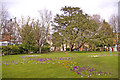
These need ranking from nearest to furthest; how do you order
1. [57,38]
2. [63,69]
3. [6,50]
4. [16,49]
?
[63,69]
[6,50]
[16,49]
[57,38]

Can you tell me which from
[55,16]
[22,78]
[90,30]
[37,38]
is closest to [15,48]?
[37,38]

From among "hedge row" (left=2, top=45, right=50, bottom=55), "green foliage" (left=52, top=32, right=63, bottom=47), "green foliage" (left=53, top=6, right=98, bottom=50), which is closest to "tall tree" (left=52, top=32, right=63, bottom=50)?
"green foliage" (left=52, top=32, right=63, bottom=47)

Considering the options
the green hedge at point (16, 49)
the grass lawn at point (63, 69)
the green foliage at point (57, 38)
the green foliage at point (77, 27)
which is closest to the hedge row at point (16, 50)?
the green hedge at point (16, 49)

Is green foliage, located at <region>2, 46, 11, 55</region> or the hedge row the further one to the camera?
the hedge row

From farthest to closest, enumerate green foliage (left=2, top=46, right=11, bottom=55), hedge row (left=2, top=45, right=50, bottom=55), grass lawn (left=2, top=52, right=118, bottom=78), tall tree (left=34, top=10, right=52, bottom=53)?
tall tree (left=34, top=10, right=52, bottom=53) → hedge row (left=2, top=45, right=50, bottom=55) → green foliage (left=2, top=46, right=11, bottom=55) → grass lawn (left=2, top=52, right=118, bottom=78)

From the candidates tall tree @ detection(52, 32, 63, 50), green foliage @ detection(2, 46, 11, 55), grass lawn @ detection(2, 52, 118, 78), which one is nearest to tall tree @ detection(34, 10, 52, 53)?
tall tree @ detection(52, 32, 63, 50)

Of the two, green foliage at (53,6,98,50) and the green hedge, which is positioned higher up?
green foliage at (53,6,98,50)

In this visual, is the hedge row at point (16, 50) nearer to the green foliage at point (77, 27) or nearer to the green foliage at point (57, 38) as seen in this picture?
the green foliage at point (57, 38)

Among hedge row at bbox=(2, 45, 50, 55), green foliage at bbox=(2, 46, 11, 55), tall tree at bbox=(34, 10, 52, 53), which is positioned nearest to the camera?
green foliage at bbox=(2, 46, 11, 55)

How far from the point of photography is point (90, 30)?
89.3ft

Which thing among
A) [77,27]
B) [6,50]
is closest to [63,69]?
[6,50]

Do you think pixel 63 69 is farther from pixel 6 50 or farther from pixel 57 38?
pixel 57 38

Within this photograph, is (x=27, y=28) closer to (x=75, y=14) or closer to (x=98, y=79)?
(x=75, y=14)

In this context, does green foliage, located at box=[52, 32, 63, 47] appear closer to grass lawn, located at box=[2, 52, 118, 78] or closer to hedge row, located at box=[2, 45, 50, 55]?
hedge row, located at box=[2, 45, 50, 55]
